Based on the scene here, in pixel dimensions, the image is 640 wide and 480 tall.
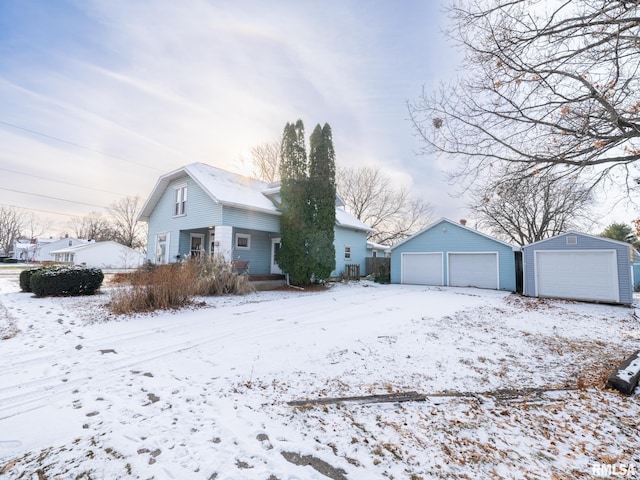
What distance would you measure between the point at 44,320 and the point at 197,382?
5178 mm

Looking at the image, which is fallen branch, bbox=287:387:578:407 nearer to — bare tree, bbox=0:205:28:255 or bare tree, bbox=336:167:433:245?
bare tree, bbox=336:167:433:245

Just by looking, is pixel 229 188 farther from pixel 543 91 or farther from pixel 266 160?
pixel 266 160

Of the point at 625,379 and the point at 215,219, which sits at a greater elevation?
the point at 215,219

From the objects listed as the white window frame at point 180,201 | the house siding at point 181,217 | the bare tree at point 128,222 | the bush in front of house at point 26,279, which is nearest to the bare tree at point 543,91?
the house siding at point 181,217

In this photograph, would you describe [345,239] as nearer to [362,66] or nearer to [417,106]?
[362,66]

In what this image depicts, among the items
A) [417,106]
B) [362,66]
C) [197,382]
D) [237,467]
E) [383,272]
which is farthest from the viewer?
[383,272]

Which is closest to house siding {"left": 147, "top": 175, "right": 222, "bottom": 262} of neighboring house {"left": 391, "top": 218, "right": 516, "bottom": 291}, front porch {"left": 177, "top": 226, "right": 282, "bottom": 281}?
front porch {"left": 177, "top": 226, "right": 282, "bottom": 281}

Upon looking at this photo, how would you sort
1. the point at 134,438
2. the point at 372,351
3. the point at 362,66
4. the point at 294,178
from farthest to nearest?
the point at 294,178, the point at 362,66, the point at 372,351, the point at 134,438

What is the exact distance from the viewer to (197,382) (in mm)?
3295

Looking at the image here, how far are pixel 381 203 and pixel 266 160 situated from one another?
12136mm

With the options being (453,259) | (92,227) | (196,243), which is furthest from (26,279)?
(92,227)

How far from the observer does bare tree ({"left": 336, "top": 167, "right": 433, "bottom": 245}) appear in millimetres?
28109

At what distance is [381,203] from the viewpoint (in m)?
28.5

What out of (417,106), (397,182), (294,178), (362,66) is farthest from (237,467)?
(397,182)
